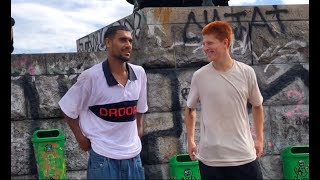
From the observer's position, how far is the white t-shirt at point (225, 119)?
12.8ft

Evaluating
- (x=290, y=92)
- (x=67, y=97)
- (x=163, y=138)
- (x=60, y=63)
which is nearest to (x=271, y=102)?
(x=290, y=92)

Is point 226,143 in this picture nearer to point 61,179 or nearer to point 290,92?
point 61,179

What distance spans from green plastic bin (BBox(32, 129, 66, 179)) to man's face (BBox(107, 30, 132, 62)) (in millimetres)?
2530

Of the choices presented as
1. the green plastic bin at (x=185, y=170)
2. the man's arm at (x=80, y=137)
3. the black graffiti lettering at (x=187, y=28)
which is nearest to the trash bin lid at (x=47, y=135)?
the green plastic bin at (x=185, y=170)

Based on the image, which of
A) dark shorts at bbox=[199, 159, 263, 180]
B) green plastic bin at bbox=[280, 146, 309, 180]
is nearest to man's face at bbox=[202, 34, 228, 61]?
dark shorts at bbox=[199, 159, 263, 180]

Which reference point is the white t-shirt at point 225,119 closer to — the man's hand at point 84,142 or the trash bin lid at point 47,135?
the man's hand at point 84,142

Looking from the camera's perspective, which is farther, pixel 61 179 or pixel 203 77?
pixel 61 179

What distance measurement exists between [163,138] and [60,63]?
5.37 feet

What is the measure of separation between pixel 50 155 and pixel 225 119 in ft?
10.1

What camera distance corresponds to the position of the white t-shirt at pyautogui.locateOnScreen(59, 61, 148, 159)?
388 centimetres

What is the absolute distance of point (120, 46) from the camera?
4.05m

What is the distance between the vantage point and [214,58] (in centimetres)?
407

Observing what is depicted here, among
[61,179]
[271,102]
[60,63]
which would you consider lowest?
[61,179]

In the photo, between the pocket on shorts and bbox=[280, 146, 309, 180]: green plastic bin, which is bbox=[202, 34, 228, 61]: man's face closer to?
the pocket on shorts
